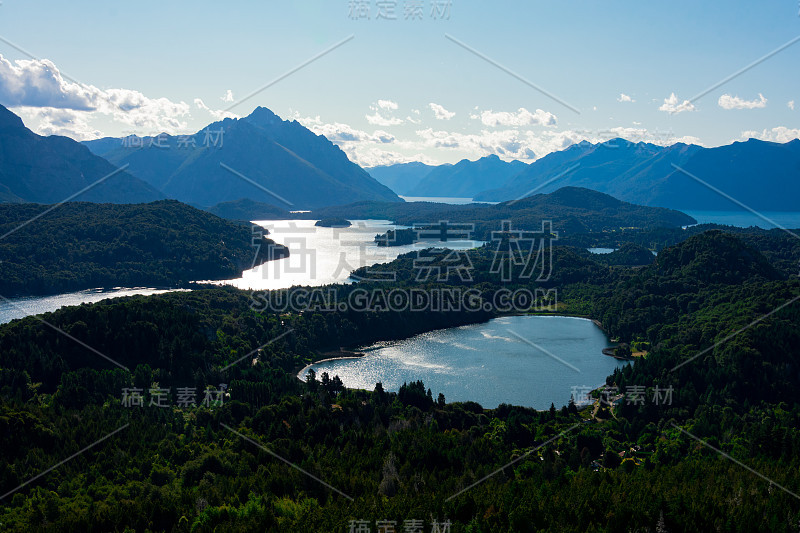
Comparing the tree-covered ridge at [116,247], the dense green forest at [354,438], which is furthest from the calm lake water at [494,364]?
the tree-covered ridge at [116,247]

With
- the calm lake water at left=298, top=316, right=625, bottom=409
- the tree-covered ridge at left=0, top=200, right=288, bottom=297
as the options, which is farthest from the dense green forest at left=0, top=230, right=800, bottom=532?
the tree-covered ridge at left=0, top=200, right=288, bottom=297

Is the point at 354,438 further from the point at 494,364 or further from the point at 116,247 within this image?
the point at 116,247

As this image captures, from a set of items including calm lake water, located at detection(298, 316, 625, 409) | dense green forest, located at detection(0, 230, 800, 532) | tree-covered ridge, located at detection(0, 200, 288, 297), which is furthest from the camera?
tree-covered ridge, located at detection(0, 200, 288, 297)

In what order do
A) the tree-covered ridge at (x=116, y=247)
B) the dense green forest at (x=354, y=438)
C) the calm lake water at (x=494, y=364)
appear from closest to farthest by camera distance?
1. the dense green forest at (x=354, y=438)
2. the calm lake water at (x=494, y=364)
3. the tree-covered ridge at (x=116, y=247)

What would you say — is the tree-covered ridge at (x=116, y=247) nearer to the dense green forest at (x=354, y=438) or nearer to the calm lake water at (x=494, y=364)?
the dense green forest at (x=354, y=438)

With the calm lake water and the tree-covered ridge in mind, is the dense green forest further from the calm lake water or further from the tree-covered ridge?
the tree-covered ridge

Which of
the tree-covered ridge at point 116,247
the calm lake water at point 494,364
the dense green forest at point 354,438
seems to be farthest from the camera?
the tree-covered ridge at point 116,247

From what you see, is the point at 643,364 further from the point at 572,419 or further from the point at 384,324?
the point at 384,324
